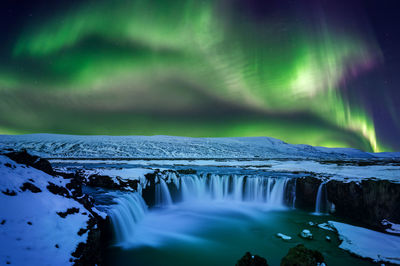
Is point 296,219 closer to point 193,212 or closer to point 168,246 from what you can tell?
point 193,212

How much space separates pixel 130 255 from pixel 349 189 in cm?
1515

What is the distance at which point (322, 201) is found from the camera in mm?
16328

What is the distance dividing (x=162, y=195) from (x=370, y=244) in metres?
14.6

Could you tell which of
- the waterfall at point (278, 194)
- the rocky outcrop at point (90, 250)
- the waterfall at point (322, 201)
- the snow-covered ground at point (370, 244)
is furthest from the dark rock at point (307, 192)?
the rocky outcrop at point (90, 250)

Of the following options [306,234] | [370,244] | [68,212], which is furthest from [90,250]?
[370,244]

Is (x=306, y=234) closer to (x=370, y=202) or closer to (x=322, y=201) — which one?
(x=370, y=202)

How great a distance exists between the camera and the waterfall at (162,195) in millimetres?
18078

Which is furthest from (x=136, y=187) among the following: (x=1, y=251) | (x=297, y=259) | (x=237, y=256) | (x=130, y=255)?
(x=297, y=259)

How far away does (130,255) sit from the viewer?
30.2 feet

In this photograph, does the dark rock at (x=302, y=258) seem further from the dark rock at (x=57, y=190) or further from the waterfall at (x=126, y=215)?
the waterfall at (x=126, y=215)

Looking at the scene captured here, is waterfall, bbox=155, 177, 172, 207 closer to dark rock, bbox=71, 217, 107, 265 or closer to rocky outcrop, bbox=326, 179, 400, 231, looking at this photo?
dark rock, bbox=71, 217, 107, 265

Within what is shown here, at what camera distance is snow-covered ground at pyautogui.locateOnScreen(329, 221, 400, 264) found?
8616 millimetres

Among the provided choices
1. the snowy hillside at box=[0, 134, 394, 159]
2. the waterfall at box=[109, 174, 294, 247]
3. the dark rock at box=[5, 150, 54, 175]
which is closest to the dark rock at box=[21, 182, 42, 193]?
the dark rock at box=[5, 150, 54, 175]

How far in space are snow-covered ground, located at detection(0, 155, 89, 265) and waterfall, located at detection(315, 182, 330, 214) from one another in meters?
16.7
